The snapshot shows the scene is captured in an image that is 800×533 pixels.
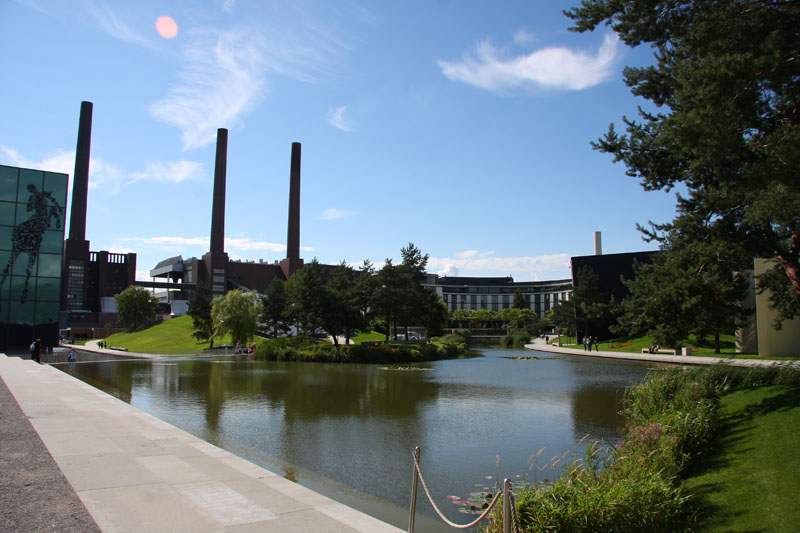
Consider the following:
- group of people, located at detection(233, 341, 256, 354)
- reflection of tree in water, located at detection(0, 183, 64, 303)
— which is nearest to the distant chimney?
group of people, located at detection(233, 341, 256, 354)

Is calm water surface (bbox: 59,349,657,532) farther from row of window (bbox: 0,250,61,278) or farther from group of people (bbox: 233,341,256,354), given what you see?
group of people (bbox: 233,341,256,354)

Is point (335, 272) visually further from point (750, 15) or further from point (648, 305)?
point (750, 15)

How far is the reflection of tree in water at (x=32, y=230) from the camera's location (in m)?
45.5

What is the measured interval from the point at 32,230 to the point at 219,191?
161 ft

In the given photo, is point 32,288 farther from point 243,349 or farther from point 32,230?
point 243,349

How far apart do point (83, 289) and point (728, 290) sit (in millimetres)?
113824

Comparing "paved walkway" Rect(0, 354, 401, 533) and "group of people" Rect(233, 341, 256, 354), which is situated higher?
"paved walkway" Rect(0, 354, 401, 533)

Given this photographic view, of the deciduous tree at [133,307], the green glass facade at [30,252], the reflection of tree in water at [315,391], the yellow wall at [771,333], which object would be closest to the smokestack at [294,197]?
the deciduous tree at [133,307]

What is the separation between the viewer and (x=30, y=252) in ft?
151

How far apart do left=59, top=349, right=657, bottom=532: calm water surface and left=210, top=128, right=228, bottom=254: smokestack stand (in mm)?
65492

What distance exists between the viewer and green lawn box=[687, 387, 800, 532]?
7148 mm

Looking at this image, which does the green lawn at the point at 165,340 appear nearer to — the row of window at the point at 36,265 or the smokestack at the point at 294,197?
the row of window at the point at 36,265

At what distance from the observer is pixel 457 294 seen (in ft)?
528

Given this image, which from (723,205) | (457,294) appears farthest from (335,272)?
(457,294)
